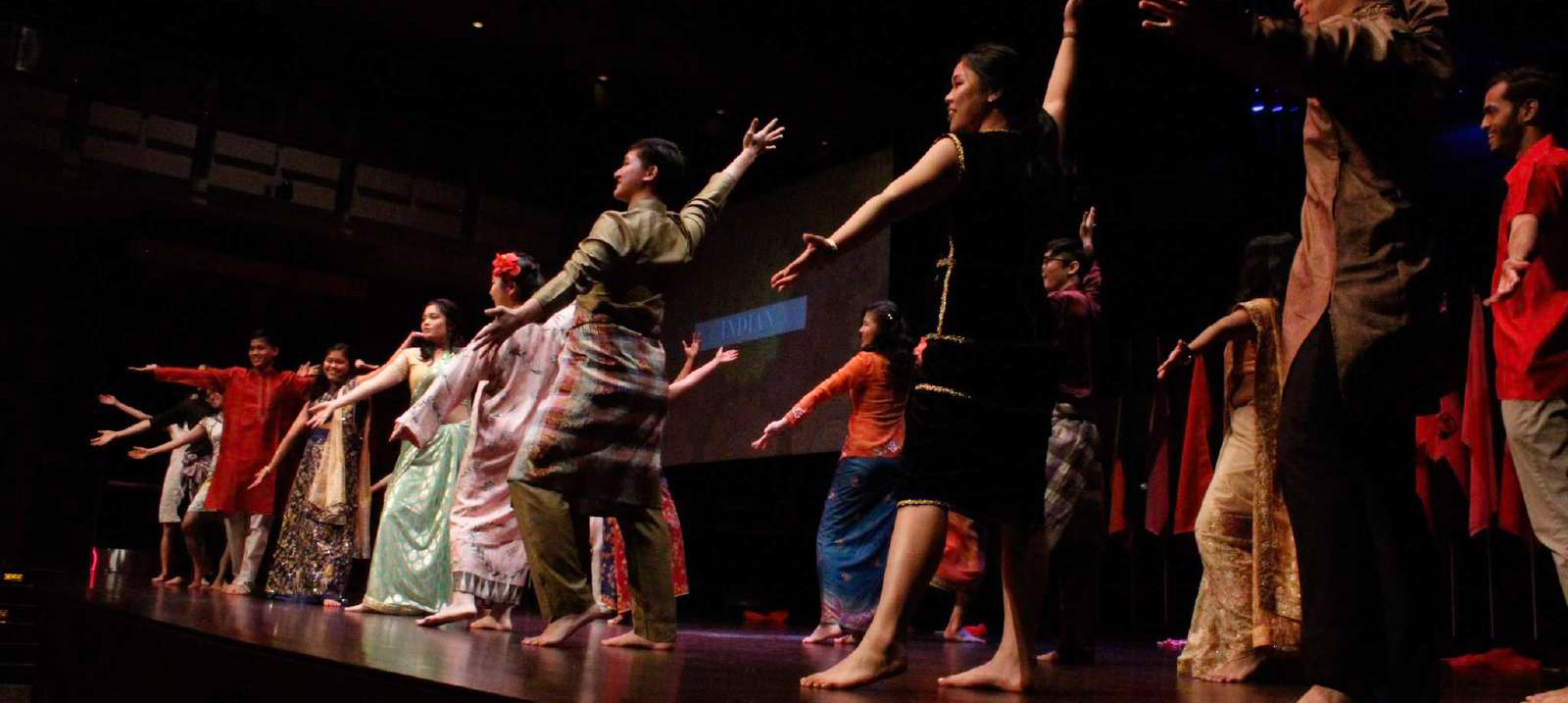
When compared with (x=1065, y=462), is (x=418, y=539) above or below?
below

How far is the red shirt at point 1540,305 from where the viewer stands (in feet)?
8.77

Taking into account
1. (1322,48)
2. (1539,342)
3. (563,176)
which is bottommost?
(1539,342)

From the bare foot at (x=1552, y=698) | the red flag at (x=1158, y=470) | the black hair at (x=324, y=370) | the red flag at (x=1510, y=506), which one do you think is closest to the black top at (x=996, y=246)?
the bare foot at (x=1552, y=698)

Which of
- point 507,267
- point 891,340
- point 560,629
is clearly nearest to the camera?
point 560,629

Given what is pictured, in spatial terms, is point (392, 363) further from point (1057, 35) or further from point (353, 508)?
point (1057, 35)

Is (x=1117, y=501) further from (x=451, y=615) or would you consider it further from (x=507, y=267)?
(x=451, y=615)

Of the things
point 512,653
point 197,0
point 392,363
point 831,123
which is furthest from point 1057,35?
point 197,0

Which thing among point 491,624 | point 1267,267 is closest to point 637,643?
point 491,624

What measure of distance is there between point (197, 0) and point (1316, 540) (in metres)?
10.4

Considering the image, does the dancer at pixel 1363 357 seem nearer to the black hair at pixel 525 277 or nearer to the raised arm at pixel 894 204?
the raised arm at pixel 894 204

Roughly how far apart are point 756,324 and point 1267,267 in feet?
23.5

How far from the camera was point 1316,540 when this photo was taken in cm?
194

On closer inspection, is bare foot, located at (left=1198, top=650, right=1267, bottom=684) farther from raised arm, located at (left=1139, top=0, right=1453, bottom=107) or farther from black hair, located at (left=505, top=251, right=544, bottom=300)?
black hair, located at (left=505, top=251, right=544, bottom=300)

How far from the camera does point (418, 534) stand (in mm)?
5293
